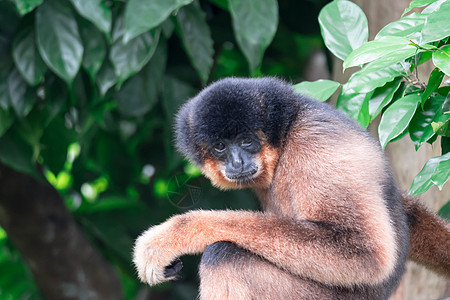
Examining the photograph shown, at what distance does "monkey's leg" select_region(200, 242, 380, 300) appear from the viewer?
2.81 meters

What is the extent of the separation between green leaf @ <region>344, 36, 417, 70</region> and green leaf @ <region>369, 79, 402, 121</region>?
0.57m

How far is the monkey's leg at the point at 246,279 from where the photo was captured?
2.81 metres

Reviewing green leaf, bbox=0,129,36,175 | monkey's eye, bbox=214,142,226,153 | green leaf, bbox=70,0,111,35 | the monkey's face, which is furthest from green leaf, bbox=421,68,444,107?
green leaf, bbox=0,129,36,175

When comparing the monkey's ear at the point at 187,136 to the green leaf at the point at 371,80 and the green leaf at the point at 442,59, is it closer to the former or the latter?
the green leaf at the point at 371,80

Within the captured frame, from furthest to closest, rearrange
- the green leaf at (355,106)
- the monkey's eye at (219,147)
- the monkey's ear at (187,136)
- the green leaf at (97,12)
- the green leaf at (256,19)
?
the green leaf at (256,19) → the green leaf at (97,12) → the monkey's ear at (187,136) → the monkey's eye at (219,147) → the green leaf at (355,106)

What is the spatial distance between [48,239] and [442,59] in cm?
440

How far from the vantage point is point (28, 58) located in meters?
4.19

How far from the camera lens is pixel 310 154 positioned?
2.83 m

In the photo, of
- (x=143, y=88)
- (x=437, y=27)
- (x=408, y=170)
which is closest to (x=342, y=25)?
(x=437, y=27)

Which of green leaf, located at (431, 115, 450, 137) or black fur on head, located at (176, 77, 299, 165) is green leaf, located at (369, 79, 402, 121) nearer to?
green leaf, located at (431, 115, 450, 137)

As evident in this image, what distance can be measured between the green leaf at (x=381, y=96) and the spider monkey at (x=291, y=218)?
0.16m

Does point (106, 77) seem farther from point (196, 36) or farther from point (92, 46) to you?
point (196, 36)

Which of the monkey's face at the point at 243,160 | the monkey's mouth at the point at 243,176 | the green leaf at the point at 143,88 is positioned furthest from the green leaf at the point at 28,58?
the monkey's mouth at the point at 243,176

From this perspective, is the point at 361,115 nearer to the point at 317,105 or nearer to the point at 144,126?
the point at 317,105
